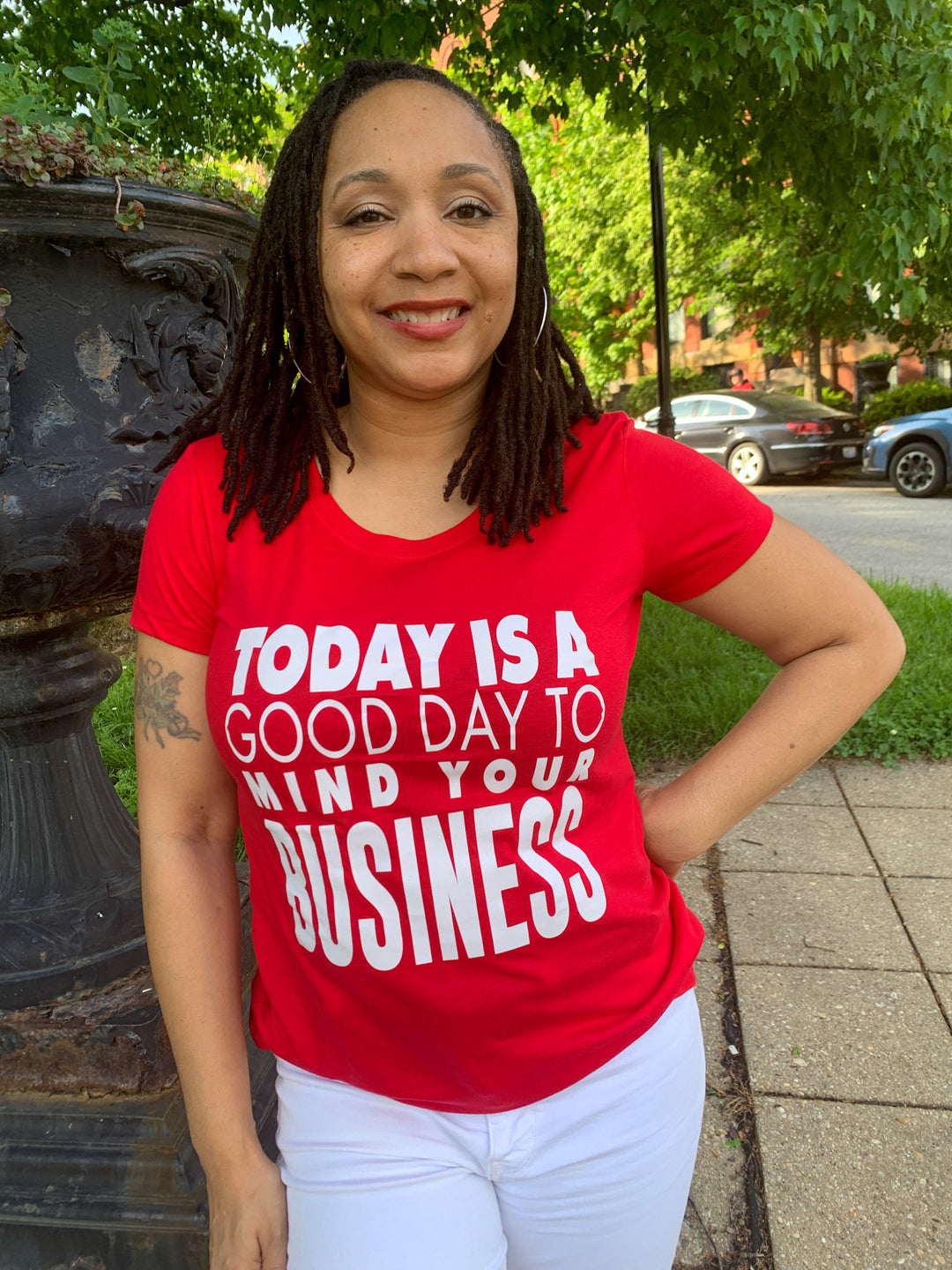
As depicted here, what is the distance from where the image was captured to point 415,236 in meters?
1.30

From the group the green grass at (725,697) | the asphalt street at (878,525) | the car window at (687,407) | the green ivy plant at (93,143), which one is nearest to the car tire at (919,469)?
the asphalt street at (878,525)

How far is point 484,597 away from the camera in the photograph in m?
1.28

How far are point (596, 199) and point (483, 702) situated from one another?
21425 mm

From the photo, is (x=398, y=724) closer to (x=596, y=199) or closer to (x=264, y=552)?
(x=264, y=552)

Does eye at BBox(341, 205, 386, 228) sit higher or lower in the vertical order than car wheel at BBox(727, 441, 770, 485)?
higher

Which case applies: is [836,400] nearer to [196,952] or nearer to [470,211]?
[470,211]

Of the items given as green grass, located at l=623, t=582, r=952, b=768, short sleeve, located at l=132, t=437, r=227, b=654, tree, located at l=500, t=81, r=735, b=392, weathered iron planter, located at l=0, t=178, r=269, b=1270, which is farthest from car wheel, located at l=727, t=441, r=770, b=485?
short sleeve, located at l=132, t=437, r=227, b=654

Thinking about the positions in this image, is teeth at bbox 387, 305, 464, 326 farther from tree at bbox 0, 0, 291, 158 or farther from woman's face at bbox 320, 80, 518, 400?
tree at bbox 0, 0, 291, 158

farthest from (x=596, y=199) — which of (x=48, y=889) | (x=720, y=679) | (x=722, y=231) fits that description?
(x=48, y=889)

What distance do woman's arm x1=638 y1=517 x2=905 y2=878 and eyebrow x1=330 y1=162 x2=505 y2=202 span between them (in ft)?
2.00

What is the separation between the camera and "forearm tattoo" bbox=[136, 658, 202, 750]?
1354 mm

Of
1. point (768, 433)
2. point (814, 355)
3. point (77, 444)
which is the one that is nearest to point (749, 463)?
point (768, 433)

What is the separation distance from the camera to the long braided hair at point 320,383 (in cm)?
136

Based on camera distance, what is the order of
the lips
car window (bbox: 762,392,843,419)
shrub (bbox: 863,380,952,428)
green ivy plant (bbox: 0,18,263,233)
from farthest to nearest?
shrub (bbox: 863,380,952,428) < car window (bbox: 762,392,843,419) < green ivy plant (bbox: 0,18,263,233) < the lips
